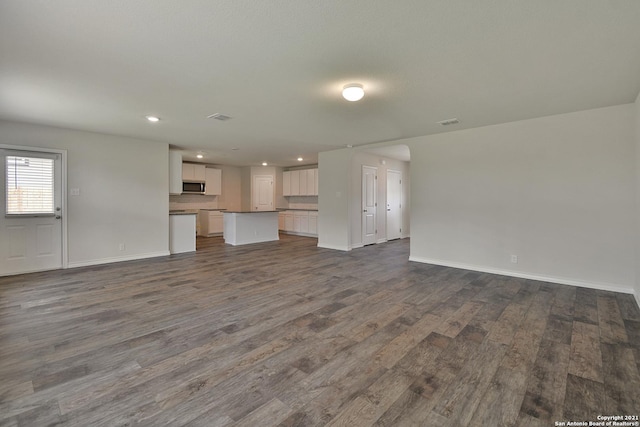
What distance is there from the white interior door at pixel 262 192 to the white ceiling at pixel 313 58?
6.12m

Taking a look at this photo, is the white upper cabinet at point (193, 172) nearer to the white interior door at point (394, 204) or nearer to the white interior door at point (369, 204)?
the white interior door at point (369, 204)

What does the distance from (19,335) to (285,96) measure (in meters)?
3.52

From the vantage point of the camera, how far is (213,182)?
31.9ft

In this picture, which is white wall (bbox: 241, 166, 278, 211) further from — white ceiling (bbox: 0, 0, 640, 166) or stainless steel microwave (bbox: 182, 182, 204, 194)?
white ceiling (bbox: 0, 0, 640, 166)

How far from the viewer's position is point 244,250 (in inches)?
279

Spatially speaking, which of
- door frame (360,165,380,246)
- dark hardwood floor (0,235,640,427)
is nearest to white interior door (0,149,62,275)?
dark hardwood floor (0,235,640,427)

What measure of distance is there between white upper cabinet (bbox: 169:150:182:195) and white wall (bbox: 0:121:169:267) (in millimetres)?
531

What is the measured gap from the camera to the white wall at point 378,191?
7.05m

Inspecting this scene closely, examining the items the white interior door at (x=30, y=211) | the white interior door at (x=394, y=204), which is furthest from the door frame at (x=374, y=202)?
the white interior door at (x=30, y=211)

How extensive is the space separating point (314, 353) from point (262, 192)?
8.77m

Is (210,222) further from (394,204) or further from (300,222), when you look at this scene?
(394,204)

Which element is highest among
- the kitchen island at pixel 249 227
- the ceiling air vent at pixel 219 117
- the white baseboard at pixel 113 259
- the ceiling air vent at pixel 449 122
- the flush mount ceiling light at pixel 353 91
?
the ceiling air vent at pixel 219 117

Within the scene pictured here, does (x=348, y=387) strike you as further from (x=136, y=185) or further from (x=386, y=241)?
(x=386, y=241)

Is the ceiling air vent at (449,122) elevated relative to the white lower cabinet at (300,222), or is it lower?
elevated
